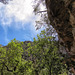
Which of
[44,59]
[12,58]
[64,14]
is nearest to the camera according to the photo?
[64,14]

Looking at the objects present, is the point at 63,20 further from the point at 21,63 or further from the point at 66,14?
the point at 21,63

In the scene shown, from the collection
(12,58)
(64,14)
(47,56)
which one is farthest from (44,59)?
(64,14)

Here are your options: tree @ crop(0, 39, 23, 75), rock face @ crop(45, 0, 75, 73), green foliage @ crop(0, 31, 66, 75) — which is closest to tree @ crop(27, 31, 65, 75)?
green foliage @ crop(0, 31, 66, 75)

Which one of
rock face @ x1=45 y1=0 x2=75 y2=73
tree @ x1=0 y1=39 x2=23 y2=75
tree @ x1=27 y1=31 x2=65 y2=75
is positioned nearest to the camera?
rock face @ x1=45 y1=0 x2=75 y2=73

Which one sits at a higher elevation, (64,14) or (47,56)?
(64,14)

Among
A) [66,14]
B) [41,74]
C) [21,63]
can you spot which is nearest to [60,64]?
[41,74]

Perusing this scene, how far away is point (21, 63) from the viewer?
22094mm

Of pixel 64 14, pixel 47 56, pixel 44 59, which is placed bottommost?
pixel 44 59

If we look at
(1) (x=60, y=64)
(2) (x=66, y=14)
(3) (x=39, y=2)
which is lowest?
(1) (x=60, y=64)

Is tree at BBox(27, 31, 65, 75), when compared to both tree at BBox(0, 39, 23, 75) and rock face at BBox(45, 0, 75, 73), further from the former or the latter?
rock face at BBox(45, 0, 75, 73)

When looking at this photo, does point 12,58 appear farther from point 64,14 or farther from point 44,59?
point 64,14

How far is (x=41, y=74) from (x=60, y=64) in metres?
5.05

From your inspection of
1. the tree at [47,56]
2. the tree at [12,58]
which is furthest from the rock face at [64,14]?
the tree at [12,58]

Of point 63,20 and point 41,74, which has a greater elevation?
point 63,20
